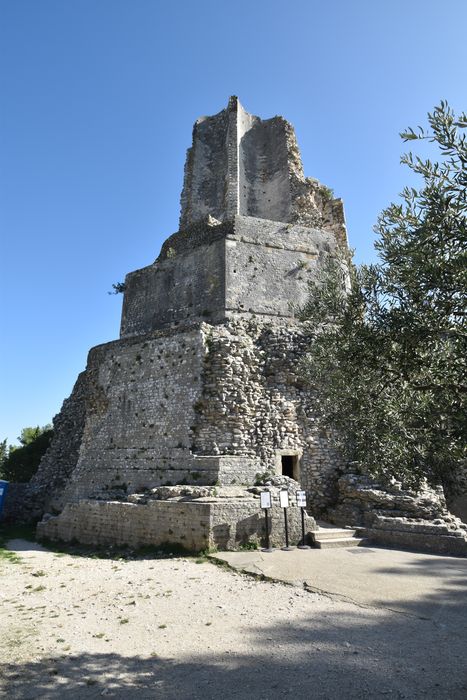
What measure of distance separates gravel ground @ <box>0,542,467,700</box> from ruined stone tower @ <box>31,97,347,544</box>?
4.04 m

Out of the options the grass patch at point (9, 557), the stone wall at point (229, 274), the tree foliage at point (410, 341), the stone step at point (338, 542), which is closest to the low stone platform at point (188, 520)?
the stone step at point (338, 542)

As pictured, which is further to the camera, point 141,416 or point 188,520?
point 141,416

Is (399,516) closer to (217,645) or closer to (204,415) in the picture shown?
(204,415)

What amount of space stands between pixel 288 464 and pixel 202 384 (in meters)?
4.07

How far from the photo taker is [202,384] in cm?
1454

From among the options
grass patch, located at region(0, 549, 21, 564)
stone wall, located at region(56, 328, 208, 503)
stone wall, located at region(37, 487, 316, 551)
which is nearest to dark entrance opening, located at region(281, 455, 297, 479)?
stone wall, located at region(37, 487, 316, 551)

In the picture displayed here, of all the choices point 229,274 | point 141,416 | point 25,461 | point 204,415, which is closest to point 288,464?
point 204,415

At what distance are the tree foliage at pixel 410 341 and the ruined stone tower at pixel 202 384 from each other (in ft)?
15.6

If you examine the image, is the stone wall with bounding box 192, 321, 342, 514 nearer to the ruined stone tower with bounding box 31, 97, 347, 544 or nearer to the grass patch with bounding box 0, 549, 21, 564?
the ruined stone tower with bounding box 31, 97, 347, 544

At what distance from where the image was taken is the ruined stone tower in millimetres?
13883

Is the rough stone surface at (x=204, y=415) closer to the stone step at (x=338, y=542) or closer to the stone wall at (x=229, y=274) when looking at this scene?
the stone wall at (x=229, y=274)

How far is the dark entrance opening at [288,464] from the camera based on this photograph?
14.6 metres

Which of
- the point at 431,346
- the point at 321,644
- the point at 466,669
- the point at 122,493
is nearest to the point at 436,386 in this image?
the point at 431,346

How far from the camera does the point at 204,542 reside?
33.4 feet
